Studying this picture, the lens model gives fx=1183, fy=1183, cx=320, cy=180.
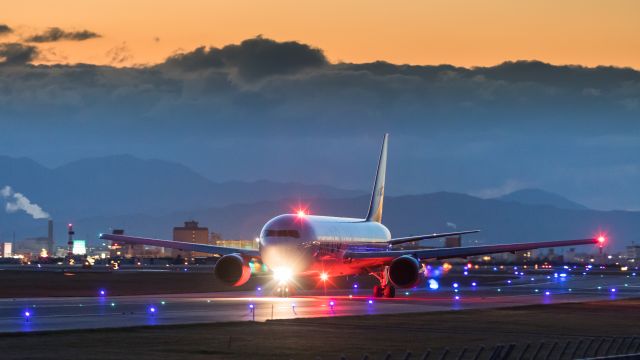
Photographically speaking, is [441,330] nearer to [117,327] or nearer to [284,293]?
[117,327]

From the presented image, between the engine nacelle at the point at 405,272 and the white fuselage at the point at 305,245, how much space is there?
2.87 meters

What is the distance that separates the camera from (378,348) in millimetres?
34125

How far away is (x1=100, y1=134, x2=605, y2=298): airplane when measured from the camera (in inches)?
2621

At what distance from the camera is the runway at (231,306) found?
44062 mm

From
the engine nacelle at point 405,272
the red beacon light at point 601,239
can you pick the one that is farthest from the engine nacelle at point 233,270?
the red beacon light at point 601,239

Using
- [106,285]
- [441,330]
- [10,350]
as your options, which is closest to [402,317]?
[441,330]

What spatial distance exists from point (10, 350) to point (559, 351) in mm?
15175

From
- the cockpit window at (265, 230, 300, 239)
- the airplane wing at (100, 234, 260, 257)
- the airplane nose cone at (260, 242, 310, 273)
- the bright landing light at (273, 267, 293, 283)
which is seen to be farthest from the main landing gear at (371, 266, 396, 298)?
the airplane wing at (100, 234, 260, 257)

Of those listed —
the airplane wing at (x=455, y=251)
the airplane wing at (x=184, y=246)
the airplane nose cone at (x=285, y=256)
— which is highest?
the airplane wing at (x=184, y=246)

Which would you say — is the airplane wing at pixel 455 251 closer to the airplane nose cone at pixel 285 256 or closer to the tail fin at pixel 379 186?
the airplane nose cone at pixel 285 256

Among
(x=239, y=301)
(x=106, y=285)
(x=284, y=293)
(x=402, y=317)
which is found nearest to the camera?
(x=402, y=317)

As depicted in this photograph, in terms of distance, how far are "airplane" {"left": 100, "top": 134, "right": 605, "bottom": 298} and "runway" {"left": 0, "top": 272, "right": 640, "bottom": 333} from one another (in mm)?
1329

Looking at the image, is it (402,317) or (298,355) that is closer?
(298,355)

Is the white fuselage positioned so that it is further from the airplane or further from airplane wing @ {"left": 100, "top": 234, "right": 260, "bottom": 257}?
airplane wing @ {"left": 100, "top": 234, "right": 260, "bottom": 257}
